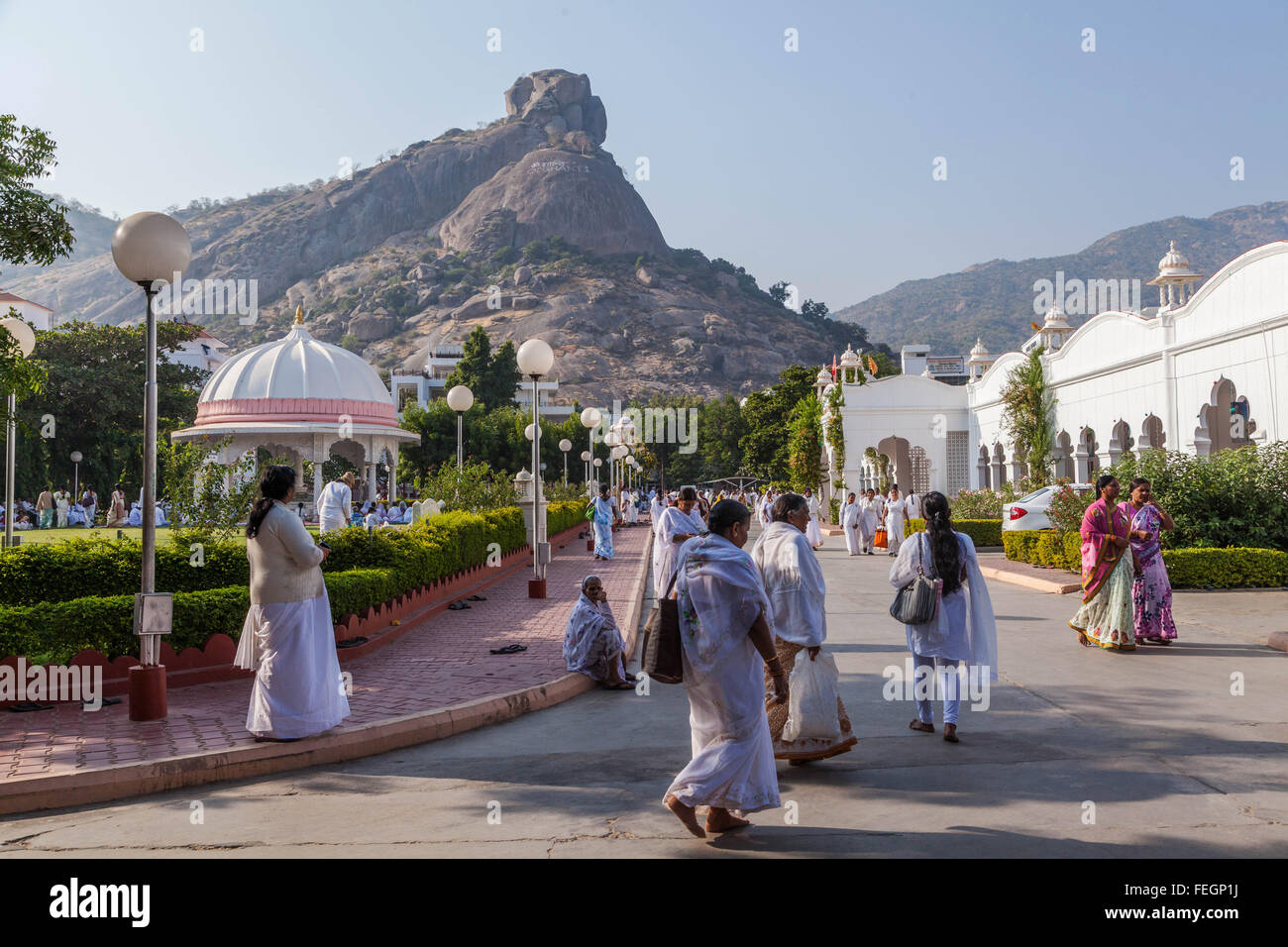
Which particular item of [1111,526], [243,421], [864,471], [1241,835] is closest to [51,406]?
[243,421]

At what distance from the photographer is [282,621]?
6.23 m

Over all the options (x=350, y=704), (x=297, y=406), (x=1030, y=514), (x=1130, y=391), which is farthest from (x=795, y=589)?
(x=297, y=406)

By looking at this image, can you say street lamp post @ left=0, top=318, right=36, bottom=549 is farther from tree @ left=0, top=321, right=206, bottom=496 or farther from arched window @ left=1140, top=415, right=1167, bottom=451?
tree @ left=0, top=321, right=206, bottom=496

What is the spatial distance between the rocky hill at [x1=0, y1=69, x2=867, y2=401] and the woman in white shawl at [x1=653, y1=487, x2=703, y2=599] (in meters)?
112

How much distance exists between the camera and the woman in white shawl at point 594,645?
8.45 meters

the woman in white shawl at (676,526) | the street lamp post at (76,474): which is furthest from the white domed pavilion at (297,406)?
the street lamp post at (76,474)

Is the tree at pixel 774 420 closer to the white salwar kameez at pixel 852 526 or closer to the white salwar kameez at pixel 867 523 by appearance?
the white salwar kameez at pixel 867 523

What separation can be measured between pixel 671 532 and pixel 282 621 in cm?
554

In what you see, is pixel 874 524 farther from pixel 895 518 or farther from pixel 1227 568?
pixel 1227 568

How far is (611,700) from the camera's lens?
26.0 ft

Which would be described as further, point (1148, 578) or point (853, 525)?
point (853, 525)

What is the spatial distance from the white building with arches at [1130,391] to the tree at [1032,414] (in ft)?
0.86

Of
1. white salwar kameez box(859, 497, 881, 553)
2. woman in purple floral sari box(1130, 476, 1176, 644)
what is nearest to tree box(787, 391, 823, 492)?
white salwar kameez box(859, 497, 881, 553)

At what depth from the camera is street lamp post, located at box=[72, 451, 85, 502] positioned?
40.8m
